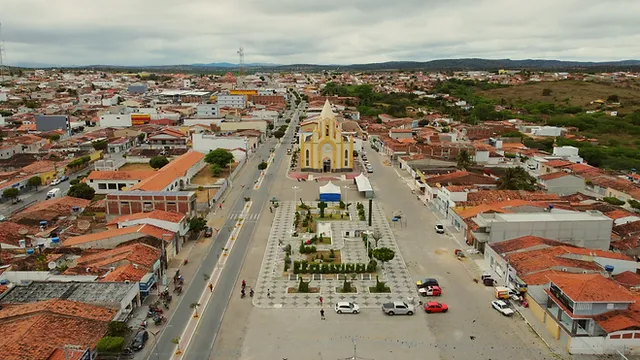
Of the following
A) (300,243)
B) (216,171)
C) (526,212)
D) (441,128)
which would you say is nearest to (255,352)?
(300,243)

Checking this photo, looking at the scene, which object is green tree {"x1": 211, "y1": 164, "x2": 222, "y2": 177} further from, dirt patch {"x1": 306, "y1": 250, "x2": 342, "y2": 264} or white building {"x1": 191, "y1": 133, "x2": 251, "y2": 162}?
dirt patch {"x1": 306, "y1": 250, "x2": 342, "y2": 264}

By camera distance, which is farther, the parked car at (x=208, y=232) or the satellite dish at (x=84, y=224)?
the satellite dish at (x=84, y=224)

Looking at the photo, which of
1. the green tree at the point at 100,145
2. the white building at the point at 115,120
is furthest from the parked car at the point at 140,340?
the white building at the point at 115,120

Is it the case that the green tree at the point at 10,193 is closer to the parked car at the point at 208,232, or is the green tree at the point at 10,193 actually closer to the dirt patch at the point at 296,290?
the parked car at the point at 208,232

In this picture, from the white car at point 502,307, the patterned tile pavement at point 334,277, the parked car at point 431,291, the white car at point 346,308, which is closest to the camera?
the white car at point 502,307

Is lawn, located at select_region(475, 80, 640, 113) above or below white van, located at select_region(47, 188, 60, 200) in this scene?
above

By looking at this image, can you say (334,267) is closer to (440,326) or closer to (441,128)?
(440,326)

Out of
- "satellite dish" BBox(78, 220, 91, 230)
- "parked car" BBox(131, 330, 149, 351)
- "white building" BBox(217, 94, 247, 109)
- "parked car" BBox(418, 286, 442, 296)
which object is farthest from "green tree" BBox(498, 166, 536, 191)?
"white building" BBox(217, 94, 247, 109)

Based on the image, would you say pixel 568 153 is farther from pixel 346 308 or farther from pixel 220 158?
pixel 346 308
